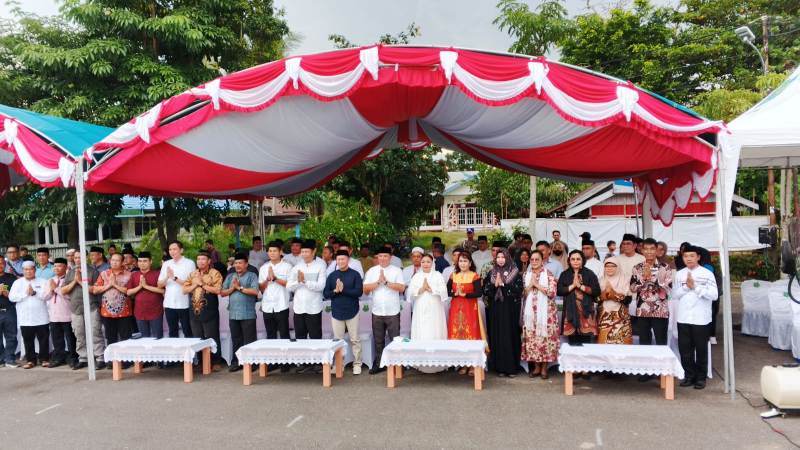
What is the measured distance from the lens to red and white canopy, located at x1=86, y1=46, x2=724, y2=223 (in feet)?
16.4

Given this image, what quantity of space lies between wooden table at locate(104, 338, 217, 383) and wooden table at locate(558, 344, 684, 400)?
374 cm

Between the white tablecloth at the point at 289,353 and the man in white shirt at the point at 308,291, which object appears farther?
the man in white shirt at the point at 308,291

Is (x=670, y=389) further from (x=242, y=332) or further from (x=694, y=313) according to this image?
(x=242, y=332)

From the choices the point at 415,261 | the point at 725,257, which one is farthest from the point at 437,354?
the point at 725,257

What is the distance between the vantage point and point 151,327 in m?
6.49

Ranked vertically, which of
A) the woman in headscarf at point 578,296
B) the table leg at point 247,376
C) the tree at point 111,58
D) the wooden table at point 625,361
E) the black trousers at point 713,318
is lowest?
the table leg at point 247,376

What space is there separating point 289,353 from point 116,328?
248 centimetres

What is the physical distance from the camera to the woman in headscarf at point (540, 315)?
18.2 feet

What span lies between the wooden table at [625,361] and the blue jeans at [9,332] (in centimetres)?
648

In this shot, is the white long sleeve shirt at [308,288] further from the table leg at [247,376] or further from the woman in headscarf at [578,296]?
the woman in headscarf at [578,296]

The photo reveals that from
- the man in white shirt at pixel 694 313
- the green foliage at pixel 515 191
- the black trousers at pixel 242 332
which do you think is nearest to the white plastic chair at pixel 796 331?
the man in white shirt at pixel 694 313

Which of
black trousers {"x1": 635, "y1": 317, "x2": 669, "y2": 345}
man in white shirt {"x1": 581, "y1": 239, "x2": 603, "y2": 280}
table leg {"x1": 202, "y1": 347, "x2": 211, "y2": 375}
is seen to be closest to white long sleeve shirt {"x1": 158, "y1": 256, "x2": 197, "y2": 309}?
table leg {"x1": 202, "y1": 347, "x2": 211, "y2": 375}

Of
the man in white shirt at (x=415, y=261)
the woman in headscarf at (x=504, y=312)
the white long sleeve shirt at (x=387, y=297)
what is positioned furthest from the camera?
the man in white shirt at (x=415, y=261)

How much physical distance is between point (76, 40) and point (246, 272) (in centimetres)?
655
